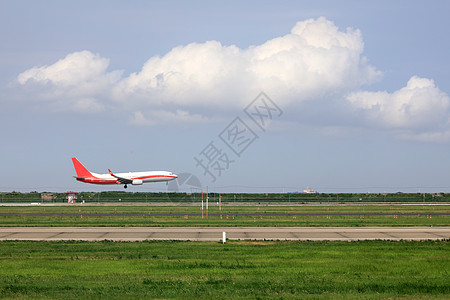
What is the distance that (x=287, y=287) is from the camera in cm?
2058

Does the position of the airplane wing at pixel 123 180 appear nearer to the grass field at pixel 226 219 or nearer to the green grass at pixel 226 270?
the grass field at pixel 226 219

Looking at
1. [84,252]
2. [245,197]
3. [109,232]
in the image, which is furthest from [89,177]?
[84,252]

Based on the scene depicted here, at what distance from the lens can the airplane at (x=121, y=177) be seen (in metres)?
131

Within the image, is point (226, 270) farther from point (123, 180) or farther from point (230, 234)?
point (123, 180)

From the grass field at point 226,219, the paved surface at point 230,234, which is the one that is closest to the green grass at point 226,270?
the paved surface at point 230,234

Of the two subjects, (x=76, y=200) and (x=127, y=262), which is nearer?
(x=127, y=262)

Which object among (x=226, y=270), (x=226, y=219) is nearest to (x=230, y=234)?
(x=226, y=270)

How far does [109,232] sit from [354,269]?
25.6m

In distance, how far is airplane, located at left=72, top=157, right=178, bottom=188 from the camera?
131m

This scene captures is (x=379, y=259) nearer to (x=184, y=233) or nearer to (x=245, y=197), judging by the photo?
(x=184, y=233)

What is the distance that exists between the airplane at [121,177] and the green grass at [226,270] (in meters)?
94.3

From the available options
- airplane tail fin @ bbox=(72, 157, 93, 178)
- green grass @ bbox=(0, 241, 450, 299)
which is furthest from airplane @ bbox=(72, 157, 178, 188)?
green grass @ bbox=(0, 241, 450, 299)

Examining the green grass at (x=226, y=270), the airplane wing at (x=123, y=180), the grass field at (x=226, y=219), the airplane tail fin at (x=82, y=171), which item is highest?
the airplane tail fin at (x=82, y=171)

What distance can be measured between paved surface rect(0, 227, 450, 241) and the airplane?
8153 centimetres
